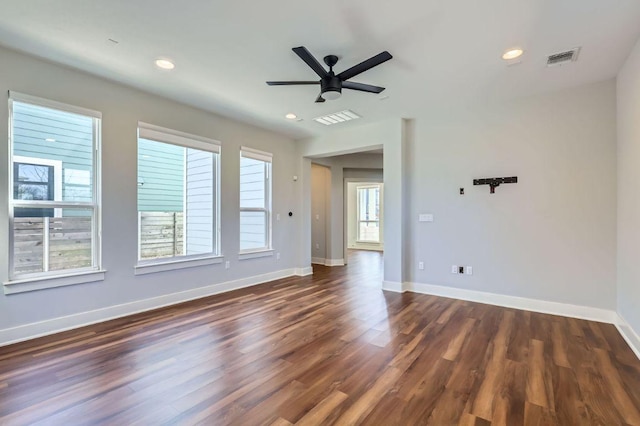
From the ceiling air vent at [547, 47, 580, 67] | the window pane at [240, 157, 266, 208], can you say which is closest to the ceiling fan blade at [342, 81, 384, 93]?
the ceiling air vent at [547, 47, 580, 67]

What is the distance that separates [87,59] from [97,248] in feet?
6.69

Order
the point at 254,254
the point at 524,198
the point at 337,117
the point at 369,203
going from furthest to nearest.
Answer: the point at 369,203 → the point at 254,254 → the point at 337,117 → the point at 524,198

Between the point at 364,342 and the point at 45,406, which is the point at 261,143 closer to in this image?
the point at 364,342

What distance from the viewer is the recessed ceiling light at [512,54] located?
279 cm

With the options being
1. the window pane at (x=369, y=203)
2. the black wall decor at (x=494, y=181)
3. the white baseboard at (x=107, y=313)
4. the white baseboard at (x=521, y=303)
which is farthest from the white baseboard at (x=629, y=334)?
the window pane at (x=369, y=203)

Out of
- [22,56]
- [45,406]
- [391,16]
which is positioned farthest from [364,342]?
[22,56]

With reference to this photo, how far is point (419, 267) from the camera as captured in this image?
480cm

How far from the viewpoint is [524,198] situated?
156 inches

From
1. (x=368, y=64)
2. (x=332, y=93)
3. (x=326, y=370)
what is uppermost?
(x=368, y=64)

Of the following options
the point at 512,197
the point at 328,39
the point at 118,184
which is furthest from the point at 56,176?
the point at 512,197

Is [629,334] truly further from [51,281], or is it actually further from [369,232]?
[369,232]

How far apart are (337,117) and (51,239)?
13.0 feet

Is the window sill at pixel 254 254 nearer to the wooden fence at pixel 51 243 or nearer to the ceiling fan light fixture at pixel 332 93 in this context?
the wooden fence at pixel 51 243

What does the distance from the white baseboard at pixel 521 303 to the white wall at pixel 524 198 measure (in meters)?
0.06
